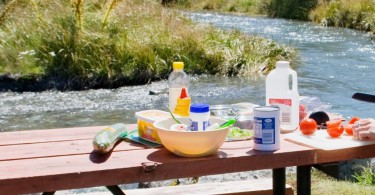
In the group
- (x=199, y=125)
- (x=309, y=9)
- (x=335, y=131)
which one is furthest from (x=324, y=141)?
(x=309, y=9)

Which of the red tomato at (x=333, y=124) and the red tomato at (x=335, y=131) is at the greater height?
the red tomato at (x=333, y=124)

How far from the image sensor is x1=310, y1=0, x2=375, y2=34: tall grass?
18.6 metres

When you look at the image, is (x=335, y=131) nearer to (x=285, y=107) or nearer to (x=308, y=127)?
(x=308, y=127)

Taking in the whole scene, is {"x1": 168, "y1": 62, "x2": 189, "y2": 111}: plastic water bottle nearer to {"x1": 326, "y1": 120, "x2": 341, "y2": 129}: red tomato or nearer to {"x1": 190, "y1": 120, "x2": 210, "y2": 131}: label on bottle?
{"x1": 190, "y1": 120, "x2": 210, "y2": 131}: label on bottle

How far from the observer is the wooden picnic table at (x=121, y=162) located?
219 centimetres

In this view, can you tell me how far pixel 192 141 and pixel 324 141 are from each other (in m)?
0.60

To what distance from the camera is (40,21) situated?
11109 millimetres

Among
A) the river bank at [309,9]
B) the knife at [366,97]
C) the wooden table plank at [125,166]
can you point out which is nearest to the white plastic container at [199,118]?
the wooden table plank at [125,166]

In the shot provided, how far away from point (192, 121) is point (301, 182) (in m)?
0.58

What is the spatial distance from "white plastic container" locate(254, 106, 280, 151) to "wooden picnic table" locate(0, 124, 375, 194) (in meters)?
0.04

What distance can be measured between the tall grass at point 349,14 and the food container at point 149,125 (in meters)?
15.9

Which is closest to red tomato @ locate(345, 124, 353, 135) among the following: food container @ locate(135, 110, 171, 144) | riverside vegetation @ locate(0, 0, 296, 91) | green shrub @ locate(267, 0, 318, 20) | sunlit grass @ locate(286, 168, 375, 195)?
food container @ locate(135, 110, 171, 144)

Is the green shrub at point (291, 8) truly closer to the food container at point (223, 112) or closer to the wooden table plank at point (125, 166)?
the food container at point (223, 112)

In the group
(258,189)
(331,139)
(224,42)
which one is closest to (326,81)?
(224,42)
